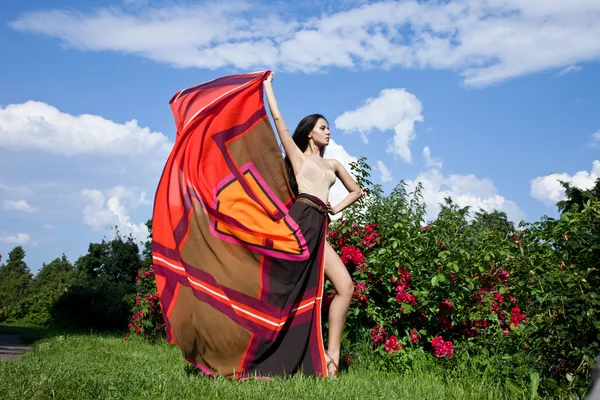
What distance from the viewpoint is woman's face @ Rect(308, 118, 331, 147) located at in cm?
532

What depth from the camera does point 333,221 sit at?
22.6ft

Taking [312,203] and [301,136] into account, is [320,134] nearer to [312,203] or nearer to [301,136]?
[301,136]

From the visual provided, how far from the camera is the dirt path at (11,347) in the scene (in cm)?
792

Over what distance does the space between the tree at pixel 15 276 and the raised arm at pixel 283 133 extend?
18951mm

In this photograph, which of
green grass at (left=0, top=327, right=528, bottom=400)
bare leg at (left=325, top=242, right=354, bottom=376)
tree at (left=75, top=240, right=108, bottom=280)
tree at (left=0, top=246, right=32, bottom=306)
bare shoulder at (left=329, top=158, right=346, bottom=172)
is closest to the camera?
green grass at (left=0, top=327, right=528, bottom=400)

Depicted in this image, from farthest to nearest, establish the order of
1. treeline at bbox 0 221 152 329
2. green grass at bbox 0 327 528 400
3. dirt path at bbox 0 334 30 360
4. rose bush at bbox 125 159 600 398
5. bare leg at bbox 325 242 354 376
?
treeline at bbox 0 221 152 329 < dirt path at bbox 0 334 30 360 < bare leg at bbox 325 242 354 376 < rose bush at bbox 125 159 600 398 < green grass at bbox 0 327 528 400

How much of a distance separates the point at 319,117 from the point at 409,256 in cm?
168

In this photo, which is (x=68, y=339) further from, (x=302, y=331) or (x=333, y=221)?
(x=302, y=331)

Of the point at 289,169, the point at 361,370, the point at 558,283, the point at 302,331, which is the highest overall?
the point at 289,169

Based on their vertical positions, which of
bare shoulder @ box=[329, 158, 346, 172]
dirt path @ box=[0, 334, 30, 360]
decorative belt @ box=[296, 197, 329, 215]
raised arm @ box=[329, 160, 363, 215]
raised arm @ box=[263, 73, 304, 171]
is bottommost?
dirt path @ box=[0, 334, 30, 360]

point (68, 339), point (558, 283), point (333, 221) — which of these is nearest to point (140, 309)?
point (68, 339)

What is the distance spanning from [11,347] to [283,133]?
643 cm

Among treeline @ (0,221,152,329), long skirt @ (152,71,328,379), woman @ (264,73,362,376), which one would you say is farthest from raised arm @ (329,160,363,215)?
treeline @ (0,221,152,329)

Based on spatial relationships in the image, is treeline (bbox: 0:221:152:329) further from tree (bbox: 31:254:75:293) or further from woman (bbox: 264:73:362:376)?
woman (bbox: 264:73:362:376)
